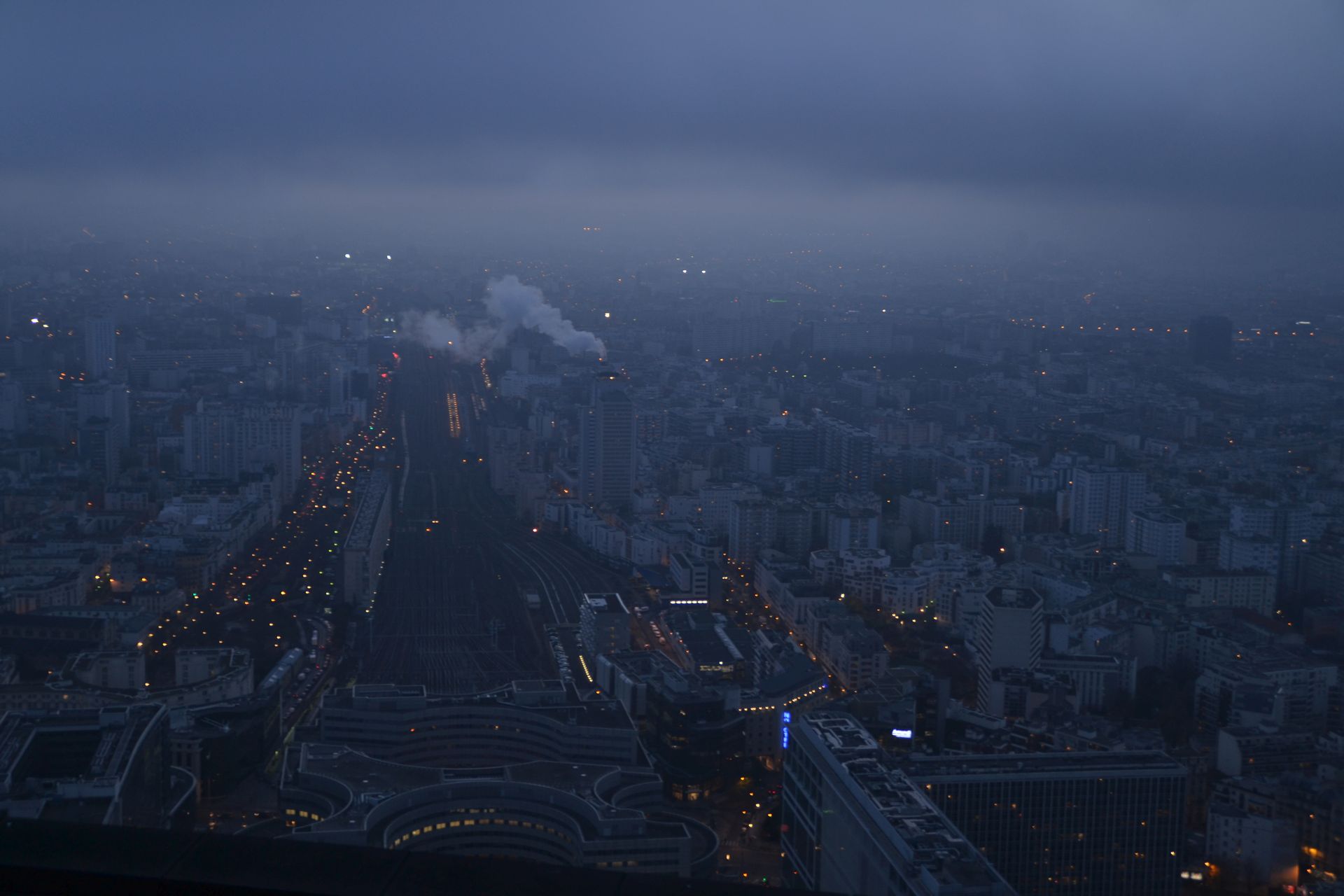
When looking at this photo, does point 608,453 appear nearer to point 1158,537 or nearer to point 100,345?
point 1158,537

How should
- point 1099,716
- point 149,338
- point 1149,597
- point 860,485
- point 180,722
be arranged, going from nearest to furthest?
point 180,722, point 1099,716, point 1149,597, point 860,485, point 149,338

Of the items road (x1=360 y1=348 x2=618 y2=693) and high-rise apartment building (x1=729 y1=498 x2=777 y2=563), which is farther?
high-rise apartment building (x1=729 y1=498 x2=777 y2=563)

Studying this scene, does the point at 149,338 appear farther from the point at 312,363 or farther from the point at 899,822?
the point at 899,822

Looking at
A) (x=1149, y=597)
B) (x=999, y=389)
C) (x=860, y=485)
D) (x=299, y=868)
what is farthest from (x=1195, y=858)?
(x=999, y=389)

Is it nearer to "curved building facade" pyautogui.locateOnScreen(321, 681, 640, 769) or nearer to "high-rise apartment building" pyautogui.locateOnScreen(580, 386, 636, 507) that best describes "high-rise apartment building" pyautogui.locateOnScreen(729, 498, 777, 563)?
"high-rise apartment building" pyautogui.locateOnScreen(580, 386, 636, 507)

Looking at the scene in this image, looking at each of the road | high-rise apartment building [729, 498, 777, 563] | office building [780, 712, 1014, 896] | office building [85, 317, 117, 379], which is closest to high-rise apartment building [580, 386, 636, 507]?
the road

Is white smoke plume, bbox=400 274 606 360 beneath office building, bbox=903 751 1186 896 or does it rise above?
above

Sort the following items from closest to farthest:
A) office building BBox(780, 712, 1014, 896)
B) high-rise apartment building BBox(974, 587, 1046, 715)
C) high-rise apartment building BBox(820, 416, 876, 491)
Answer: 1. office building BBox(780, 712, 1014, 896)
2. high-rise apartment building BBox(974, 587, 1046, 715)
3. high-rise apartment building BBox(820, 416, 876, 491)
